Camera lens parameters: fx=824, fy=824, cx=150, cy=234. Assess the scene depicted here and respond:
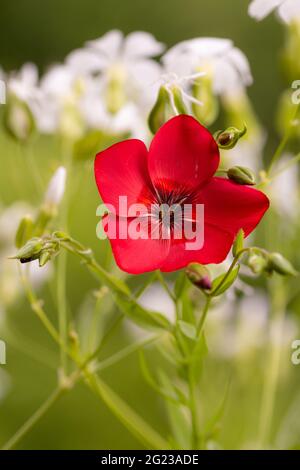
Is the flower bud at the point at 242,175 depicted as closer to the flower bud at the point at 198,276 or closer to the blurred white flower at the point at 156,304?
the flower bud at the point at 198,276

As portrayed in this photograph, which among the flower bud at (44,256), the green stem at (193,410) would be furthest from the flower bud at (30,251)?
the green stem at (193,410)

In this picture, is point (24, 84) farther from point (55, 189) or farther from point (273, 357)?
point (273, 357)

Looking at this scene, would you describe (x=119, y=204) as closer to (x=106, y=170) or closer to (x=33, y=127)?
(x=106, y=170)

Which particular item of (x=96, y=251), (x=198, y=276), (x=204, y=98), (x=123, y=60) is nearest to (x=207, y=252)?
(x=198, y=276)

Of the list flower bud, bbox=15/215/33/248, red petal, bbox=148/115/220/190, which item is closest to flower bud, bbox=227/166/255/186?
red petal, bbox=148/115/220/190

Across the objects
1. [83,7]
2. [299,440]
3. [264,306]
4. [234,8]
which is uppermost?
[83,7]

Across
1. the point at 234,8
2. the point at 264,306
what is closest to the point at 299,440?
the point at 264,306
